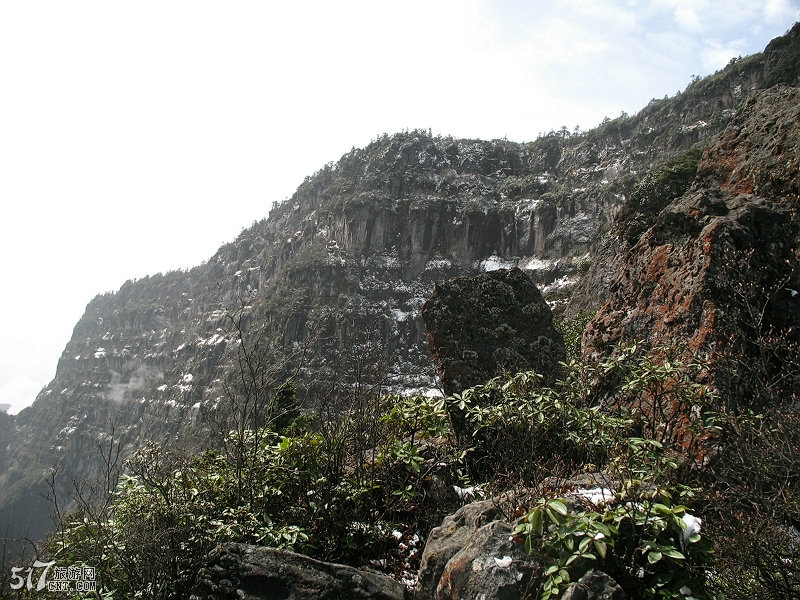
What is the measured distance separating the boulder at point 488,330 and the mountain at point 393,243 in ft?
199

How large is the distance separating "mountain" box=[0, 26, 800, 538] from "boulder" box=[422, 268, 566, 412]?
199 feet

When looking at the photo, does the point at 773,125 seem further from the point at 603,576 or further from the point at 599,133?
the point at 599,133

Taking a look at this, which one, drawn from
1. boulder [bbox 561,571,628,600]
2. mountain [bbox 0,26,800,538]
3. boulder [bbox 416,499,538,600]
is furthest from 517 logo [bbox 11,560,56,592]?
mountain [bbox 0,26,800,538]

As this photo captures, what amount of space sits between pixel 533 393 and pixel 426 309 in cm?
265

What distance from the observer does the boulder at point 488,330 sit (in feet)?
18.6

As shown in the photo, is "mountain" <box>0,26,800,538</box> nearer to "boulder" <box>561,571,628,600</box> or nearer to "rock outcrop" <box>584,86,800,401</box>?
"rock outcrop" <box>584,86,800,401</box>

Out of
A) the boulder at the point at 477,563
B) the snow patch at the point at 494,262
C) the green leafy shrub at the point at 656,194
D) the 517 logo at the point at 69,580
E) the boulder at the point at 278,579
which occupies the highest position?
the snow patch at the point at 494,262

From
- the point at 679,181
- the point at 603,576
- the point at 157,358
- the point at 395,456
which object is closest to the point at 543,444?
the point at 395,456

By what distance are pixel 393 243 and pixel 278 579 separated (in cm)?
11467

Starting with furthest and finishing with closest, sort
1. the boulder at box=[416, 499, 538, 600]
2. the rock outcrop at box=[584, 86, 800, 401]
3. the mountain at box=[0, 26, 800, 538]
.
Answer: the mountain at box=[0, 26, 800, 538]
the rock outcrop at box=[584, 86, 800, 401]
the boulder at box=[416, 499, 538, 600]

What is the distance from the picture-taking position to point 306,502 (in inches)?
155

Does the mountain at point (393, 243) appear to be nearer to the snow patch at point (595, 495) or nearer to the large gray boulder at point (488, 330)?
the large gray boulder at point (488, 330)

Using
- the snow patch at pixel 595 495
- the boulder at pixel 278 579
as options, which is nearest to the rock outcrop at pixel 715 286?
the snow patch at pixel 595 495

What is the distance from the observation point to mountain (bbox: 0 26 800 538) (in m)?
89.9
